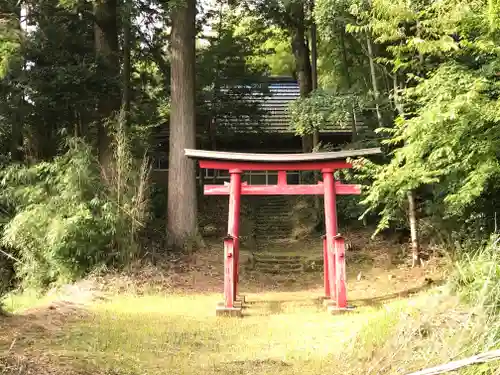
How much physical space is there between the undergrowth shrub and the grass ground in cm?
85

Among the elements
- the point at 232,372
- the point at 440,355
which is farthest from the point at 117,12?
the point at 440,355

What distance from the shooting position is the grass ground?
548 cm

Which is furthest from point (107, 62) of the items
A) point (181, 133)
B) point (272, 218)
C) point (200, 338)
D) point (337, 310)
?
point (200, 338)

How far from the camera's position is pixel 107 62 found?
551 inches

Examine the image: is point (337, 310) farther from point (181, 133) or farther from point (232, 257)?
point (181, 133)

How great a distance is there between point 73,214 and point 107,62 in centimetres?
443

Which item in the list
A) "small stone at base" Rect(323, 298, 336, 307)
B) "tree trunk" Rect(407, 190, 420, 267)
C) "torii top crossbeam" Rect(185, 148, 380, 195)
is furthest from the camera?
"tree trunk" Rect(407, 190, 420, 267)

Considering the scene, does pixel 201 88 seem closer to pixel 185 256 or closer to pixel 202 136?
pixel 202 136

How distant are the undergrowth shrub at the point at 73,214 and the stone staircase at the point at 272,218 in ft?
20.8

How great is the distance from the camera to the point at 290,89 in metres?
23.5

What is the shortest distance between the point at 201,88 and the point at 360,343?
14419 mm

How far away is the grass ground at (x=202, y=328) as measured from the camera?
5.48m

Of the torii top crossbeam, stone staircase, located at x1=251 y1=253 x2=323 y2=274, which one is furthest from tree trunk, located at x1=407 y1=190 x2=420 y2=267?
the torii top crossbeam

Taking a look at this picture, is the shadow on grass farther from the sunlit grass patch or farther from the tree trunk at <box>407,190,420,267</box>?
the tree trunk at <box>407,190,420,267</box>
